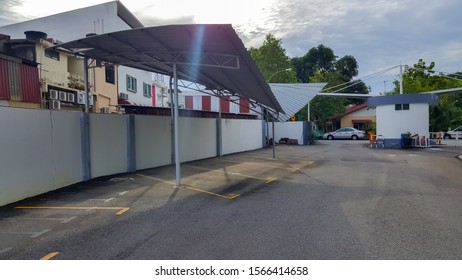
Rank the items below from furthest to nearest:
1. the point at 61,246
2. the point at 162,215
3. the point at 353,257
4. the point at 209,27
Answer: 1. the point at 209,27
2. the point at 162,215
3. the point at 61,246
4. the point at 353,257

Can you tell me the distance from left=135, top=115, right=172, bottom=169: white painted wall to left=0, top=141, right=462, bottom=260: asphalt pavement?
2.72 m

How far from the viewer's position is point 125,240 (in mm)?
5074

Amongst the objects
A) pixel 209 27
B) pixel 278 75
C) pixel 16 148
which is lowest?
pixel 16 148

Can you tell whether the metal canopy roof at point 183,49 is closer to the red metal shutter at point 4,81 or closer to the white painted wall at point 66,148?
the white painted wall at point 66,148

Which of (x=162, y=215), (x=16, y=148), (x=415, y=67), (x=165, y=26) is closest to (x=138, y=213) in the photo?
(x=162, y=215)

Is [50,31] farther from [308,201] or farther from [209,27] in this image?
[308,201]

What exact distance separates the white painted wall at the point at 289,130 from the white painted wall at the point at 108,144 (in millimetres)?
20558

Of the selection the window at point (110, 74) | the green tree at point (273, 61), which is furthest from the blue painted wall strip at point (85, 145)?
the green tree at point (273, 61)

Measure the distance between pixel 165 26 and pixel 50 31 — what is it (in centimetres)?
2174

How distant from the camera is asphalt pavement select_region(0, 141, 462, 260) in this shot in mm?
4637

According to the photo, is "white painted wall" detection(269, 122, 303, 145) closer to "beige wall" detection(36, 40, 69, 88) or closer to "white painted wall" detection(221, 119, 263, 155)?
"white painted wall" detection(221, 119, 263, 155)

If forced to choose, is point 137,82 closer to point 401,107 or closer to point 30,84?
point 30,84

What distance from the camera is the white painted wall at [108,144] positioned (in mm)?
10906

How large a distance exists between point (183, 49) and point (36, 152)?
4.50 m
